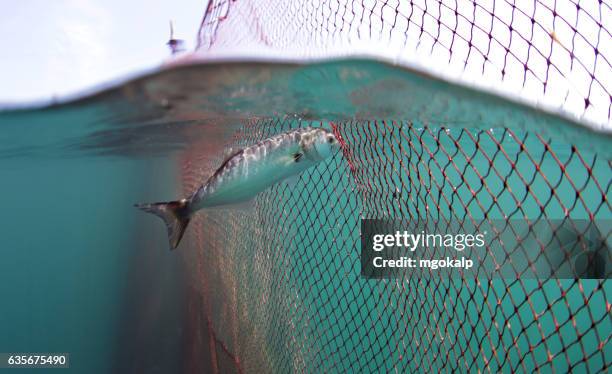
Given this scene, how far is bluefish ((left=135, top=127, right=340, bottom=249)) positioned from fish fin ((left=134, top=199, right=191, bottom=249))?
0.19m

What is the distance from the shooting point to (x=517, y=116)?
4023 millimetres

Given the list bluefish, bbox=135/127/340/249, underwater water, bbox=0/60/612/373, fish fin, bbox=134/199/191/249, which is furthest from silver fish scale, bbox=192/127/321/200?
underwater water, bbox=0/60/612/373

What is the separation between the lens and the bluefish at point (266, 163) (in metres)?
3.55

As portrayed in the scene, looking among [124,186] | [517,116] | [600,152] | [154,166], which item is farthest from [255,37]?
[124,186]

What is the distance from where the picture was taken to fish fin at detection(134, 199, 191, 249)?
4.02m

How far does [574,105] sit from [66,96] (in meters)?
5.28

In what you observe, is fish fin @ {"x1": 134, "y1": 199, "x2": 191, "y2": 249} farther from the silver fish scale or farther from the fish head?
the fish head

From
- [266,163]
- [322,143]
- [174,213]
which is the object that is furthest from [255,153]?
[174,213]

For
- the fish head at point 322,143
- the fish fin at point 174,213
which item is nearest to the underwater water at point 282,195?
the fish head at point 322,143

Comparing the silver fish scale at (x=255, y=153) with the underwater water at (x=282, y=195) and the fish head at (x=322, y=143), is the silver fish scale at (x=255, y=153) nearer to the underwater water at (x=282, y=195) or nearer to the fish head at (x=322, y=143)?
the fish head at (x=322, y=143)

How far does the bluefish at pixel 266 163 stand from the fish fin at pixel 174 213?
19 centimetres

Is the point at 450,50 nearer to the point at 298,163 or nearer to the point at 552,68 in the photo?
the point at 552,68

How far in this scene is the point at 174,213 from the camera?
4.05 metres

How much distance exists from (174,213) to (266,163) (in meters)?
1.06
